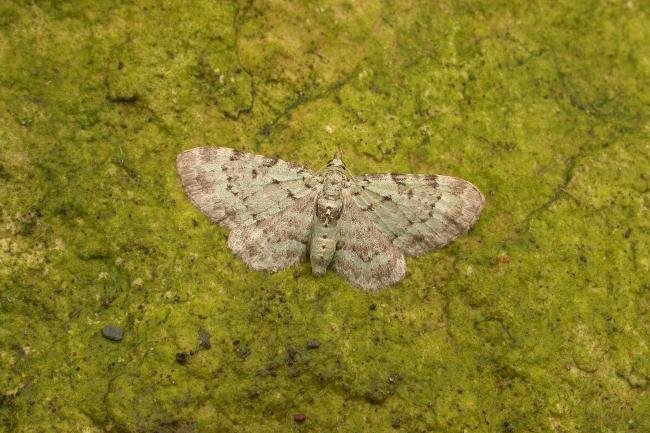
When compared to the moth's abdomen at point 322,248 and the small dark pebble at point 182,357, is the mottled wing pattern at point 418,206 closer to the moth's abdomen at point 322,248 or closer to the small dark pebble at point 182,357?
the moth's abdomen at point 322,248

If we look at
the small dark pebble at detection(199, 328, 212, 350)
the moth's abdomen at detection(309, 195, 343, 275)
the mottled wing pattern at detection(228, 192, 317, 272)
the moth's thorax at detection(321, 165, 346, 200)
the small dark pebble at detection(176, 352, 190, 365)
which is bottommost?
the small dark pebble at detection(176, 352, 190, 365)

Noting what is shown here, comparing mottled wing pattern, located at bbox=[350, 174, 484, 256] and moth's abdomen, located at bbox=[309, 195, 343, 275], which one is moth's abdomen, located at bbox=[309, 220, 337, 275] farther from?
mottled wing pattern, located at bbox=[350, 174, 484, 256]

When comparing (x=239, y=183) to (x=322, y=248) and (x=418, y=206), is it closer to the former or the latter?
(x=322, y=248)

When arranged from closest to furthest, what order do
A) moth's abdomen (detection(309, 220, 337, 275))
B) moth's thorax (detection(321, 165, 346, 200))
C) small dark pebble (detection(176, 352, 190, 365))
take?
small dark pebble (detection(176, 352, 190, 365)) → moth's abdomen (detection(309, 220, 337, 275)) → moth's thorax (detection(321, 165, 346, 200))

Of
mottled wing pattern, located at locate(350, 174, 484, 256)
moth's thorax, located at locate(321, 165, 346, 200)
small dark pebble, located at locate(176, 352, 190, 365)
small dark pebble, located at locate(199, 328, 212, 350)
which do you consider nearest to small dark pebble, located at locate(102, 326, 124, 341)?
small dark pebble, located at locate(176, 352, 190, 365)

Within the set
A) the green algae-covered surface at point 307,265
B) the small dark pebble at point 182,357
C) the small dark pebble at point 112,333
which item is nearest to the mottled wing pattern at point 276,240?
the green algae-covered surface at point 307,265

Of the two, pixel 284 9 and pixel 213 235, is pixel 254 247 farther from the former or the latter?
pixel 284 9

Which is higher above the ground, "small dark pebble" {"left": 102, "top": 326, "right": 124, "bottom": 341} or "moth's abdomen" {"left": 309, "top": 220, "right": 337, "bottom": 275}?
"moth's abdomen" {"left": 309, "top": 220, "right": 337, "bottom": 275}
